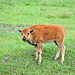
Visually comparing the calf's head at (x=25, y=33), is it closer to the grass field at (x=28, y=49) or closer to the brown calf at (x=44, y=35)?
the brown calf at (x=44, y=35)

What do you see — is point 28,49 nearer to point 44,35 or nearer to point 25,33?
point 44,35

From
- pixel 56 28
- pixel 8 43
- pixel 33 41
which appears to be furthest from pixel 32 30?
pixel 8 43

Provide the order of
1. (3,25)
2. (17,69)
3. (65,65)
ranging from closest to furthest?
(17,69), (65,65), (3,25)

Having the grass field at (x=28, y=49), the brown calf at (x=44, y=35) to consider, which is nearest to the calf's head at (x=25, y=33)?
the brown calf at (x=44, y=35)

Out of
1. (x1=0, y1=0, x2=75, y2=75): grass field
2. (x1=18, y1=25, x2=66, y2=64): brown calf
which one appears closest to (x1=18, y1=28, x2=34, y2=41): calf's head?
(x1=18, y1=25, x2=66, y2=64): brown calf

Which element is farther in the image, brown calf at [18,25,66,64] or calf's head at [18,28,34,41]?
brown calf at [18,25,66,64]

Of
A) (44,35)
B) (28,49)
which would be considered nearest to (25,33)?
(44,35)

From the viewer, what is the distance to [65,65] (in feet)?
25.6

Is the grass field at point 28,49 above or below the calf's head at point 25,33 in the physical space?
below

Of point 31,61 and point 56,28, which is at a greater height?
point 56,28

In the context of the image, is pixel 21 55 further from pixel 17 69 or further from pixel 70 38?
pixel 70 38

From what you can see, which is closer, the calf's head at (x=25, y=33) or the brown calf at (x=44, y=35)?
the calf's head at (x=25, y=33)

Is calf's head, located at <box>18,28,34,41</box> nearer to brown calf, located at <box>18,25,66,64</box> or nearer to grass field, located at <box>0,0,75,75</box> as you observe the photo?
brown calf, located at <box>18,25,66,64</box>

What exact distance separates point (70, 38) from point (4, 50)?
13.4 feet
